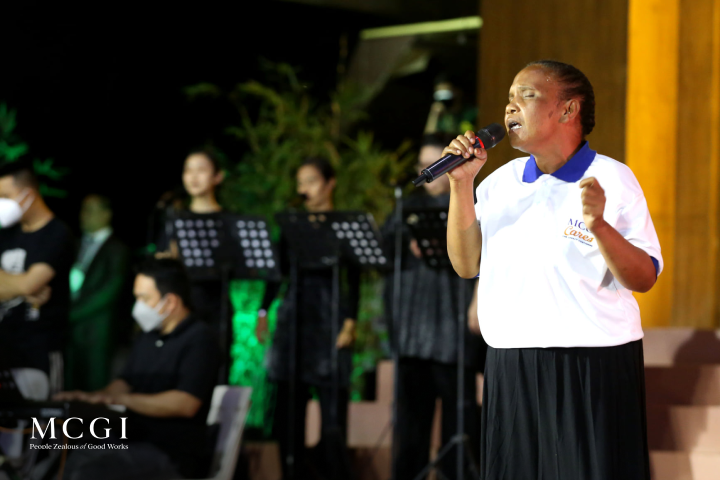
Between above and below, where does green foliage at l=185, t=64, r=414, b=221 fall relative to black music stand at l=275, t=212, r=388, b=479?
above

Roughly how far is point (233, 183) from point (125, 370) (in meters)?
3.36

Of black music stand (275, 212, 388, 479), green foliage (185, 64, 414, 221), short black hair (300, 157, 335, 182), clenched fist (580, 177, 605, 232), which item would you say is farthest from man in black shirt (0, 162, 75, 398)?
clenched fist (580, 177, 605, 232)

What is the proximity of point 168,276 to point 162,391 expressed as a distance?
0.52 meters

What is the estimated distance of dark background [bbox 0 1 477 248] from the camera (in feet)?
24.4

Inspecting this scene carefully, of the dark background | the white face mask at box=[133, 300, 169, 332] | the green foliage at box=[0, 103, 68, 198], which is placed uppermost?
the dark background

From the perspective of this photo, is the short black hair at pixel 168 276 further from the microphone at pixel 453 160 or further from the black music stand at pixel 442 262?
the microphone at pixel 453 160

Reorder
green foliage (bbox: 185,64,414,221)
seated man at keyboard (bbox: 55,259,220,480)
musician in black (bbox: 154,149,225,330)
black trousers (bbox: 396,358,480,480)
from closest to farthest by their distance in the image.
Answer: seated man at keyboard (bbox: 55,259,220,480) < black trousers (bbox: 396,358,480,480) < musician in black (bbox: 154,149,225,330) < green foliage (bbox: 185,64,414,221)

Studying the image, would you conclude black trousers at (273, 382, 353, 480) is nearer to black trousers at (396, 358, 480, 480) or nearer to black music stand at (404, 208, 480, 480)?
black trousers at (396, 358, 480, 480)

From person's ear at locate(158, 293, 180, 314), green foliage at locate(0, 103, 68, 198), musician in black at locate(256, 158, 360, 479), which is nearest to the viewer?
person's ear at locate(158, 293, 180, 314)

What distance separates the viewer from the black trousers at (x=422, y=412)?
4.04 m

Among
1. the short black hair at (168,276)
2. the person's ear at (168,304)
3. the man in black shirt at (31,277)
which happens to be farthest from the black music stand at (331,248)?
the man in black shirt at (31,277)

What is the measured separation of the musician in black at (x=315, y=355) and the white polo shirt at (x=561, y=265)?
8.12ft

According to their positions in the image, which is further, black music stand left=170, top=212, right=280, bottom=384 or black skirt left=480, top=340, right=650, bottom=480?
black music stand left=170, top=212, right=280, bottom=384

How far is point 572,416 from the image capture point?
1.78m
